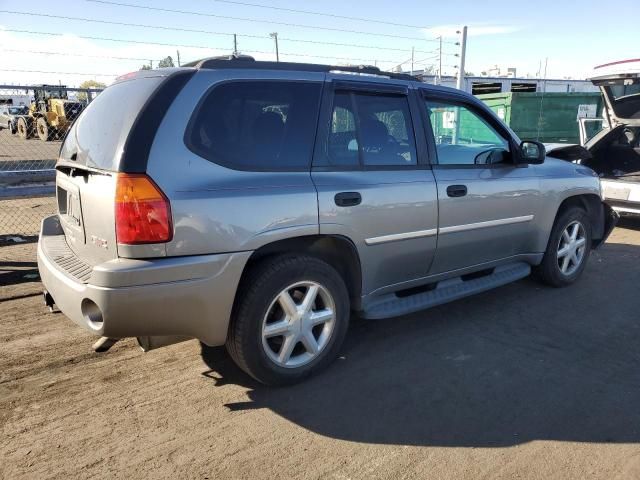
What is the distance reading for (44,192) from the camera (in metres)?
5.74

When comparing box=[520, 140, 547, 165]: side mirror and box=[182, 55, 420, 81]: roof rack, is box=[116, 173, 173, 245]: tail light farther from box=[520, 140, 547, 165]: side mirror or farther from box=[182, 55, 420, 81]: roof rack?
box=[520, 140, 547, 165]: side mirror

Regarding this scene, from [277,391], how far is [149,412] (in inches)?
30.0

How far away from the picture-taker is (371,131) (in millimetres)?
3557

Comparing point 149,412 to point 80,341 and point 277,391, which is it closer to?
point 277,391

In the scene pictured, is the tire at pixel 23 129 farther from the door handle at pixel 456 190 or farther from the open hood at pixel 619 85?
the door handle at pixel 456 190

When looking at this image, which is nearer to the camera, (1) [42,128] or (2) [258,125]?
(2) [258,125]

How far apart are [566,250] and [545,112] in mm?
10187

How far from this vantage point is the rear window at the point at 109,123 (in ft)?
9.00

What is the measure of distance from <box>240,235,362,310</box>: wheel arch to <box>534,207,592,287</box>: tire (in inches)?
92.9

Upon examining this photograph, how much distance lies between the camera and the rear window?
2.74 m

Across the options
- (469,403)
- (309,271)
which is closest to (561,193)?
(469,403)

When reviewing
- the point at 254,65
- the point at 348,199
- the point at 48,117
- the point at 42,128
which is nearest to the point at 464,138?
the point at 348,199

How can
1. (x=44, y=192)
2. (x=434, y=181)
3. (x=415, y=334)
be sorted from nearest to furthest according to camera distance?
1. (x=434, y=181)
2. (x=415, y=334)
3. (x=44, y=192)

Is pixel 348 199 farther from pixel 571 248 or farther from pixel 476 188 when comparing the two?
pixel 571 248
